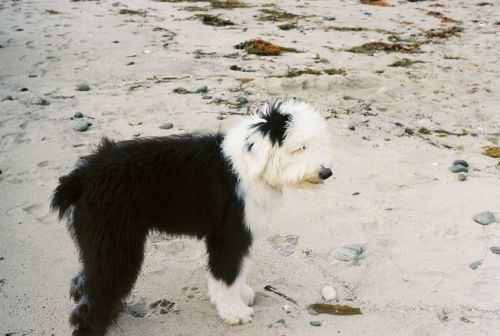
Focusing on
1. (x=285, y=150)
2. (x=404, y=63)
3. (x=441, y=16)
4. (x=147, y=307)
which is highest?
(x=285, y=150)

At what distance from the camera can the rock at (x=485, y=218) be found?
4.23 m

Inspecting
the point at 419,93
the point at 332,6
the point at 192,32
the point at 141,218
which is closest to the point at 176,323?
the point at 141,218

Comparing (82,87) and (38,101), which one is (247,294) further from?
(82,87)

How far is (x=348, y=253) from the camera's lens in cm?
390

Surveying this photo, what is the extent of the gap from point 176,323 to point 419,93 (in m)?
5.38

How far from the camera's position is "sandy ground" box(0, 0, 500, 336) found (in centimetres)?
342

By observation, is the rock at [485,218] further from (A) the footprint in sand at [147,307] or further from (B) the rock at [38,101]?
(B) the rock at [38,101]

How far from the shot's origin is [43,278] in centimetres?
366

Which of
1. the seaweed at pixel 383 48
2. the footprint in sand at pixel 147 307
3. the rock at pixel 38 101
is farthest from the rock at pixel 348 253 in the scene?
the seaweed at pixel 383 48

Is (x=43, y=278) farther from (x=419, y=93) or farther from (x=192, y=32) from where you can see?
(x=192, y=32)

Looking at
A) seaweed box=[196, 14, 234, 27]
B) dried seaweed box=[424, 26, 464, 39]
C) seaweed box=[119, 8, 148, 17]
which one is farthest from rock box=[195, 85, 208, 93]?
seaweed box=[119, 8, 148, 17]

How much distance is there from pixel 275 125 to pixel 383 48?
726 cm

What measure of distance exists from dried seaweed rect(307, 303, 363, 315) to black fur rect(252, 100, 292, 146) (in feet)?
4.13

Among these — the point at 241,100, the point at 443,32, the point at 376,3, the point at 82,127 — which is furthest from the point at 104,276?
the point at 376,3
